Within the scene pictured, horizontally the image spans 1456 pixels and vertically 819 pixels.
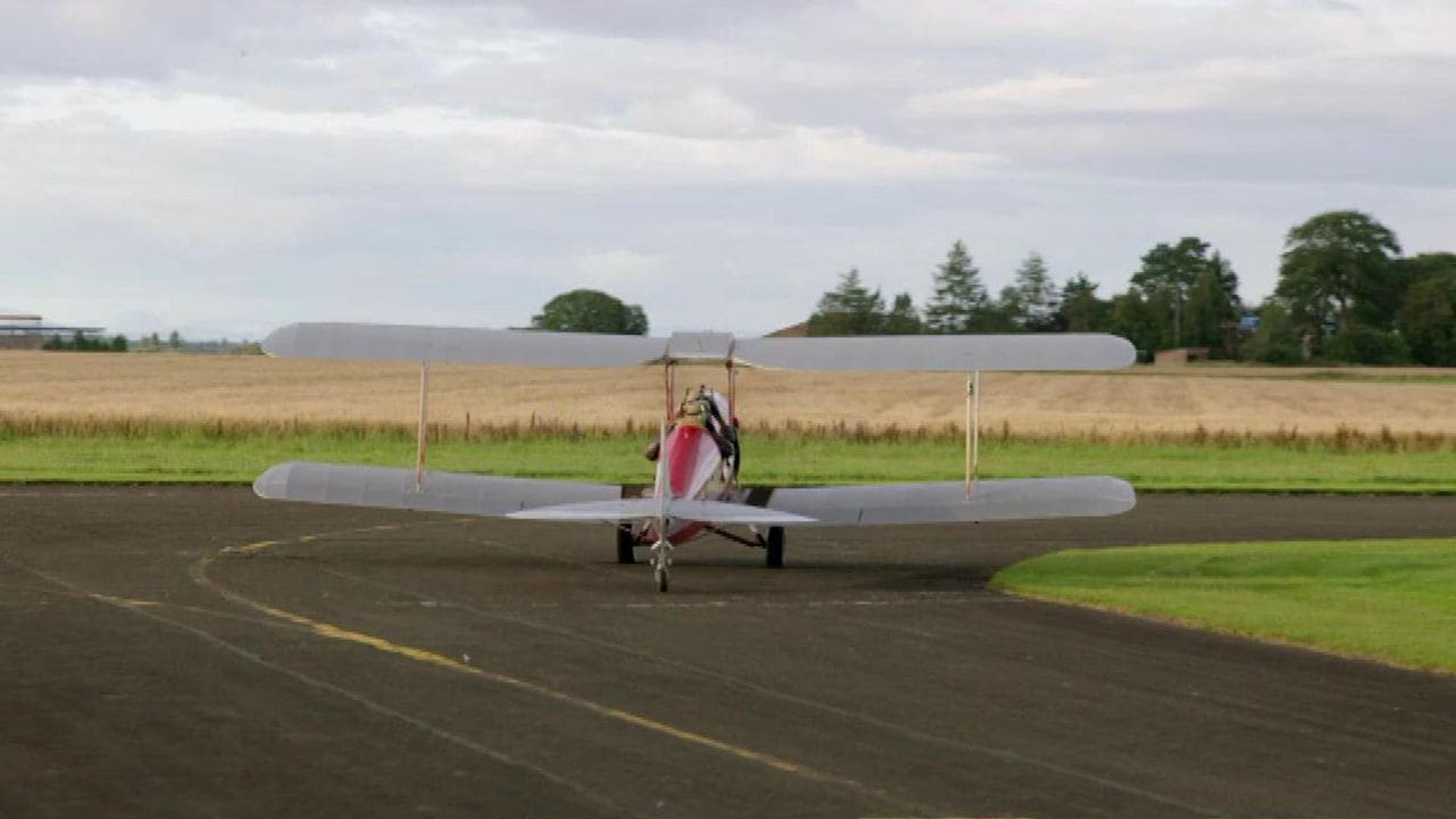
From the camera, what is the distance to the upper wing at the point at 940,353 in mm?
21812

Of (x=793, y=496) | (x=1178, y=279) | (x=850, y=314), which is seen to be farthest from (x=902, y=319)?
(x=793, y=496)

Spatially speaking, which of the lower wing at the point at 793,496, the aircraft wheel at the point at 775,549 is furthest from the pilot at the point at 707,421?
the aircraft wheel at the point at 775,549

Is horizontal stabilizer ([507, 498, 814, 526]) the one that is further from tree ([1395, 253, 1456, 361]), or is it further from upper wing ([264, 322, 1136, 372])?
tree ([1395, 253, 1456, 361])

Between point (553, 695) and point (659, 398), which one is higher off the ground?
point (659, 398)

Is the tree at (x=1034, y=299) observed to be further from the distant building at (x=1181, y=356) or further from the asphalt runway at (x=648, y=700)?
the asphalt runway at (x=648, y=700)

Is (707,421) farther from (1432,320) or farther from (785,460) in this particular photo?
(1432,320)

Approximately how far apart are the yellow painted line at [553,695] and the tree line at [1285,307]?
98855mm

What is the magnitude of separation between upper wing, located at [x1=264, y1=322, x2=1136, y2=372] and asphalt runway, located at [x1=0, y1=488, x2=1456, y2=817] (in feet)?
7.01

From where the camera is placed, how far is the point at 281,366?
93188 mm

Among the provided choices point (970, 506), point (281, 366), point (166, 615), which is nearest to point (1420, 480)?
point (970, 506)

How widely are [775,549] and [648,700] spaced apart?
32.0 ft

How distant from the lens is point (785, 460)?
→ 43844mm

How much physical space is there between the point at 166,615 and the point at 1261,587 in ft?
32.5

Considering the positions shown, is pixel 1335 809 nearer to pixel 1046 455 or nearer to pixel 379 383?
pixel 1046 455
